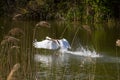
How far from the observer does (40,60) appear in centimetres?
1538

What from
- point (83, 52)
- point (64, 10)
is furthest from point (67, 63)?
point (64, 10)

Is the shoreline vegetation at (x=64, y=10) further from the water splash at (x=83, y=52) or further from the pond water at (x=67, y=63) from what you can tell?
the water splash at (x=83, y=52)

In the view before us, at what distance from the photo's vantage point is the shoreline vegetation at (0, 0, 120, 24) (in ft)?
131

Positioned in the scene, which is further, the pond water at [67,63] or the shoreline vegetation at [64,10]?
the shoreline vegetation at [64,10]

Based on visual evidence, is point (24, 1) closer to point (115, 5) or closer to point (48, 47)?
point (115, 5)

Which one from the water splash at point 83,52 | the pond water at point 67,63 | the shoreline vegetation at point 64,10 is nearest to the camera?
the pond water at point 67,63

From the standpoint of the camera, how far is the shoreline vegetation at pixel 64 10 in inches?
1577

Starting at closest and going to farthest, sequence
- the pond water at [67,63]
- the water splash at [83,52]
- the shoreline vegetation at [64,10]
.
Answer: the pond water at [67,63], the water splash at [83,52], the shoreline vegetation at [64,10]

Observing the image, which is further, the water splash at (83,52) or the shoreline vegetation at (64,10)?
the shoreline vegetation at (64,10)

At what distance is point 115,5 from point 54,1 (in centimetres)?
665

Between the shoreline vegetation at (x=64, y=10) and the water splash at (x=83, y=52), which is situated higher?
the shoreline vegetation at (x=64, y=10)

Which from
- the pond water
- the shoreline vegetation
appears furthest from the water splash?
the shoreline vegetation

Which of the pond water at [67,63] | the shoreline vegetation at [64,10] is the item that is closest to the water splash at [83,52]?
the pond water at [67,63]

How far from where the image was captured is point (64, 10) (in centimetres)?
4325
